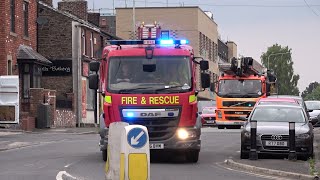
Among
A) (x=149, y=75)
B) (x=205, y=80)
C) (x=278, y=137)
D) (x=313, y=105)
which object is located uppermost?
(x=149, y=75)

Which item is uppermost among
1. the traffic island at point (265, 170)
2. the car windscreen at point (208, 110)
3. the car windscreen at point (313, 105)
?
the car windscreen at point (313, 105)

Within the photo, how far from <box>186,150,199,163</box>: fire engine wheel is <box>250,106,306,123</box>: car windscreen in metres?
2.02

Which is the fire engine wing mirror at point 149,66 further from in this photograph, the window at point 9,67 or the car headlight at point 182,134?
the window at point 9,67

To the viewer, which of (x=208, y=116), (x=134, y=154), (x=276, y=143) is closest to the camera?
(x=134, y=154)

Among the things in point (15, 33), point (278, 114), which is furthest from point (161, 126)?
point (15, 33)

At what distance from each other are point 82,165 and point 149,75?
283 centimetres

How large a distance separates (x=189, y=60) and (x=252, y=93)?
51.6 ft

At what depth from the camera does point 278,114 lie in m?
19.8

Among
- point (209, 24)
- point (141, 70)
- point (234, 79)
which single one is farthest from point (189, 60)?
point (209, 24)

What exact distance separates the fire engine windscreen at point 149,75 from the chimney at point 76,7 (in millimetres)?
36425

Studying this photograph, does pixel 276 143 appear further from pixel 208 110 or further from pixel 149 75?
pixel 208 110

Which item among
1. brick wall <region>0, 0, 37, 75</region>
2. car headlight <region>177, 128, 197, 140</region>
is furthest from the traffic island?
brick wall <region>0, 0, 37, 75</region>

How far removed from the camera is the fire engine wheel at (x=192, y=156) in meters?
18.5

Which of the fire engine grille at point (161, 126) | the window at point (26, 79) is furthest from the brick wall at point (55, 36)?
the fire engine grille at point (161, 126)
